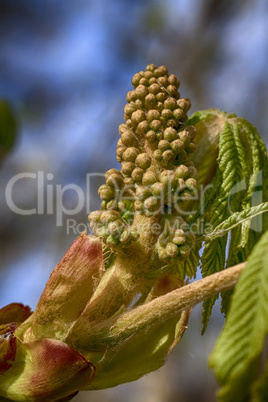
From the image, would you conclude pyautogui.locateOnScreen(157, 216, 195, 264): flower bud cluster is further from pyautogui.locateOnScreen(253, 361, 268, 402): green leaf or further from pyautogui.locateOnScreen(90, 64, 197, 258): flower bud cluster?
pyautogui.locateOnScreen(253, 361, 268, 402): green leaf

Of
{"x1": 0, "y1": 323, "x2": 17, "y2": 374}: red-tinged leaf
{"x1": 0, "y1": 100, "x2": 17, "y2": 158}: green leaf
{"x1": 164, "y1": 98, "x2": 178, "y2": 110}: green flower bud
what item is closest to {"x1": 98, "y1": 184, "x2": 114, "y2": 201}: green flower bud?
{"x1": 164, "y1": 98, "x2": 178, "y2": 110}: green flower bud

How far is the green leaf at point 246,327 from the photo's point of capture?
0.51m

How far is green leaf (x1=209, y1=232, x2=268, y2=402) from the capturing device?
0.51 m

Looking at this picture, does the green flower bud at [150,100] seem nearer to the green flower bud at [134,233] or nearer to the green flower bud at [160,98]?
the green flower bud at [160,98]

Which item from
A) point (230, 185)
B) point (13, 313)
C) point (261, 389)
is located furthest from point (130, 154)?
point (261, 389)

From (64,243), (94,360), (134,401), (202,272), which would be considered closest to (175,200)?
(202,272)

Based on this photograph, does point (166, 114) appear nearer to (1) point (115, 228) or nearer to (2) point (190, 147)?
(2) point (190, 147)

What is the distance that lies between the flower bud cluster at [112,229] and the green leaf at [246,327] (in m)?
0.32

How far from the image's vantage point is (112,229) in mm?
821

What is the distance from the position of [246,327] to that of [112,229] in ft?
1.15

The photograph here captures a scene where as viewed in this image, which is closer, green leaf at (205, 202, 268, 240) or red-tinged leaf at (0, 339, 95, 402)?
red-tinged leaf at (0, 339, 95, 402)

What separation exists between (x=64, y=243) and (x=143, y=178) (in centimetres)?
265

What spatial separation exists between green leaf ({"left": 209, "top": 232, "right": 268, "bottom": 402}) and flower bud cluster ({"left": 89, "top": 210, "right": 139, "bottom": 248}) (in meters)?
0.32

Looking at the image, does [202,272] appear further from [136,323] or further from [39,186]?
[39,186]
